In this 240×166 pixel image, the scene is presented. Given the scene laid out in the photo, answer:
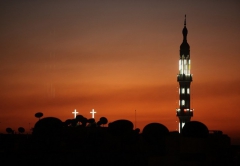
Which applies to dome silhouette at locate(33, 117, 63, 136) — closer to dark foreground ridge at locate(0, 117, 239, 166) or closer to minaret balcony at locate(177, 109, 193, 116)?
dark foreground ridge at locate(0, 117, 239, 166)

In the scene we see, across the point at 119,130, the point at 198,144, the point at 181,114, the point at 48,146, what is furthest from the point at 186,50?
the point at 198,144

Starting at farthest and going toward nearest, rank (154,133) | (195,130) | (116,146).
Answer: (116,146) < (154,133) < (195,130)

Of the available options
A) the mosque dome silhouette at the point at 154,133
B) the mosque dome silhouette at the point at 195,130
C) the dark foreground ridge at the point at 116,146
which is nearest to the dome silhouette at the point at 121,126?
the dark foreground ridge at the point at 116,146

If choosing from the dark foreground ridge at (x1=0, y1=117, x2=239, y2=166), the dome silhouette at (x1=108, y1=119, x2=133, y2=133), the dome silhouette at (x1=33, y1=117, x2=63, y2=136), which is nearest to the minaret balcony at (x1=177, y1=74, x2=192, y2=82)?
the dark foreground ridge at (x1=0, y1=117, x2=239, y2=166)

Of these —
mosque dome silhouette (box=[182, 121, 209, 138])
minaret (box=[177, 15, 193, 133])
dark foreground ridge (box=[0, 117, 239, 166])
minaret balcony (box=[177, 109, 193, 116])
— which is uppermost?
minaret (box=[177, 15, 193, 133])

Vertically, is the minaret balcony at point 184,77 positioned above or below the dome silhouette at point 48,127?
above

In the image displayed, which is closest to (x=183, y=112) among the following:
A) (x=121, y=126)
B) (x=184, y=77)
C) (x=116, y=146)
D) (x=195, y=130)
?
(x=184, y=77)

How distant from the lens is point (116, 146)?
65688 mm

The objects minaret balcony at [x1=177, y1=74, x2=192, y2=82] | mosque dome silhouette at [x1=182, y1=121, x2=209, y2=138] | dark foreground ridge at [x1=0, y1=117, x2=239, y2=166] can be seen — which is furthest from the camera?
minaret balcony at [x1=177, y1=74, x2=192, y2=82]

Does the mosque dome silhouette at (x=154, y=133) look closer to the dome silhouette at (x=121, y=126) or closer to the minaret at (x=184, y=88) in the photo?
the dome silhouette at (x=121, y=126)

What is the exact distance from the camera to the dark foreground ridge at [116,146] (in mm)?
48531

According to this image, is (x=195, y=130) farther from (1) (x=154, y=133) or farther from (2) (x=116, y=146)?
(2) (x=116, y=146)

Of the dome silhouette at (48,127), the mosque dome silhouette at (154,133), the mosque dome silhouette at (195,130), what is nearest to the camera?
the mosque dome silhouette at (195,130)

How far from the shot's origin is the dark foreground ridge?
48.5 meters
